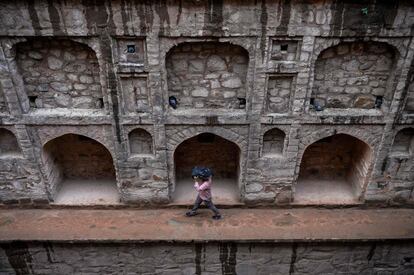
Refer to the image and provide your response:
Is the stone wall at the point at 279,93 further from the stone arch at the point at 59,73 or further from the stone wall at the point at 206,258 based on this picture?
the stone arch at the point at 59,73

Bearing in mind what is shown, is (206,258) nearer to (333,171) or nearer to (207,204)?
(207,204)

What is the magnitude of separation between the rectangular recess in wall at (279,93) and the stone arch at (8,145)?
5067 mm

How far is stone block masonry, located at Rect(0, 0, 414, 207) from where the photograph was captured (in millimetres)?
6137

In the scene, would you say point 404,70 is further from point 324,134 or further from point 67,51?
point 67,51

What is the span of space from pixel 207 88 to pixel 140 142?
1.77m

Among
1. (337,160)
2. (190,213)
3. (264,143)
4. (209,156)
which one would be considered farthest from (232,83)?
(337,160)

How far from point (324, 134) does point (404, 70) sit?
181cm

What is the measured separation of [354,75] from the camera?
7051mm

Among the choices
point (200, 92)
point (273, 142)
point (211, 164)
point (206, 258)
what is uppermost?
point (200, 92)

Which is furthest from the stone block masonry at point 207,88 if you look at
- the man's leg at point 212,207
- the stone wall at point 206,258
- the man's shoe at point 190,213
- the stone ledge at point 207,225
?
the stone wall at point 206,258

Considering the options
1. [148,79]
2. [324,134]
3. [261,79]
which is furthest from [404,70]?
[148,79]

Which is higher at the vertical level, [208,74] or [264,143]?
[208,74]

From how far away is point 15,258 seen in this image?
25.1 feet

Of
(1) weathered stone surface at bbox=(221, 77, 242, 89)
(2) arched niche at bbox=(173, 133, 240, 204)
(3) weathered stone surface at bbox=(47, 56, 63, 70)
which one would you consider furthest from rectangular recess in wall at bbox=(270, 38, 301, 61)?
(3) weathered stone surface at bbox=(47, 56, 63, 70)
